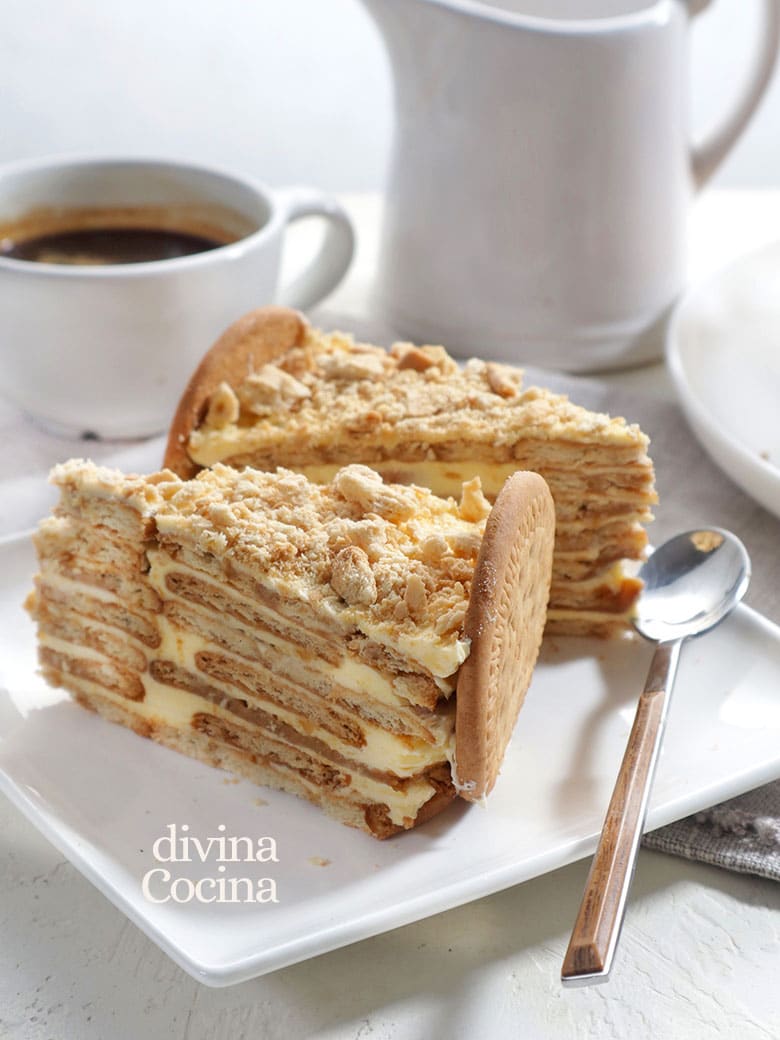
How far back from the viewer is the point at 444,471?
1797mm

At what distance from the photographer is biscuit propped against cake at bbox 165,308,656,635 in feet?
5.74

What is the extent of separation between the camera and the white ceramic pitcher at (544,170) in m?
2.21

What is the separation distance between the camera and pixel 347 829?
1.46m

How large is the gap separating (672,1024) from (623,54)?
1.64 meters

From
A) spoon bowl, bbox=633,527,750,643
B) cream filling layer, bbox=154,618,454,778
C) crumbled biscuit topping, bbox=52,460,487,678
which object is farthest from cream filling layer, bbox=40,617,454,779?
spoon bowl, bbox=633,527,750,643

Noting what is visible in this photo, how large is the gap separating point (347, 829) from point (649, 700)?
0.40 m

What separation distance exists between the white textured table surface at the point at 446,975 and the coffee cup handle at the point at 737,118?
1546mm

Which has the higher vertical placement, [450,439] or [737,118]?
[737,118]

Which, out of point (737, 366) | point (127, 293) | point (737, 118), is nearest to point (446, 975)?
point (127, 293)

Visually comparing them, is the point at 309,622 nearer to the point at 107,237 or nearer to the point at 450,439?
the point at 450,439

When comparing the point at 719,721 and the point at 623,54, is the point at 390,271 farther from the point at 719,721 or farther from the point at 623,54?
the point at 719,721

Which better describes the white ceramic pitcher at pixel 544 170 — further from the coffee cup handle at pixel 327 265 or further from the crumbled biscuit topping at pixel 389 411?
the crumbled biscuit topping at pixel 389 411

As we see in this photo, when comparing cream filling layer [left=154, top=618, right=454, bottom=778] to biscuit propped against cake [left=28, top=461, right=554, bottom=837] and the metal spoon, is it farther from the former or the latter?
the metal spoon


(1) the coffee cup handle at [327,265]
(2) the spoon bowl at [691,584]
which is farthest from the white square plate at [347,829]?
(1) the coffee cup handle at [327,265]
